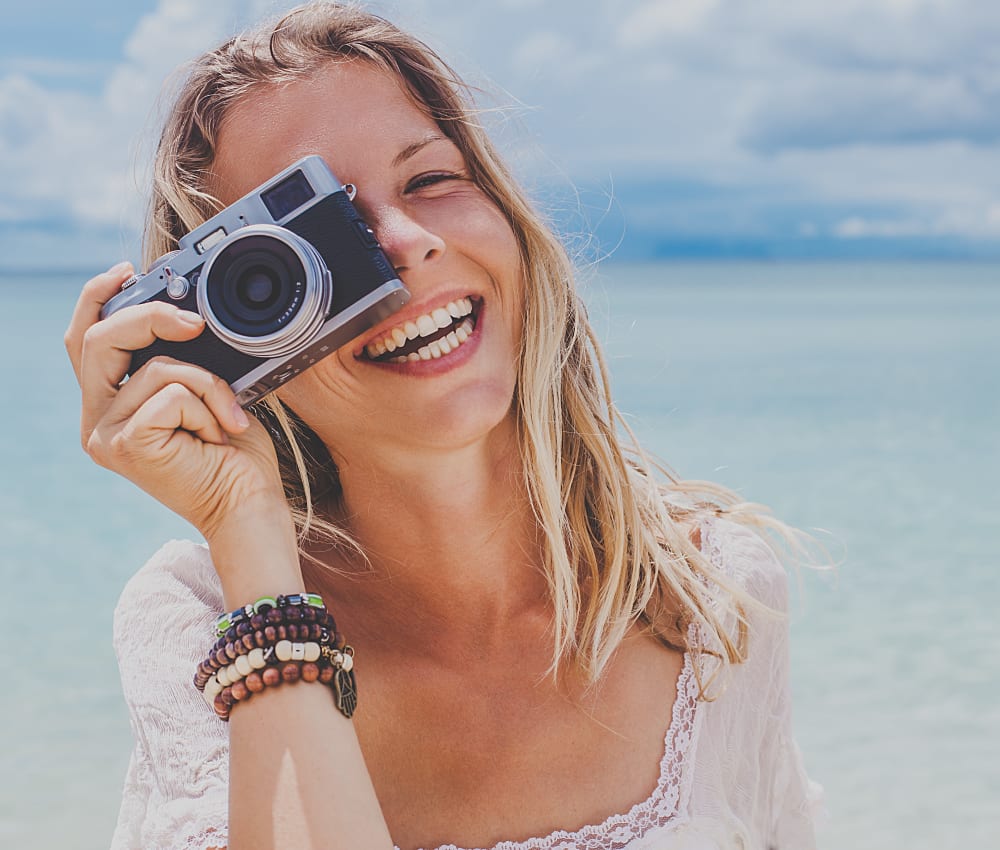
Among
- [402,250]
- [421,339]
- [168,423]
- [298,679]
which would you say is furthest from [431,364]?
[298,679]

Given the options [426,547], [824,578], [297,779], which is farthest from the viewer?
[824,578]

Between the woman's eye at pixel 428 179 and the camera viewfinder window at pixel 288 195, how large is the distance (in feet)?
0.68

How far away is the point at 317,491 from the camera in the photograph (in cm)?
206

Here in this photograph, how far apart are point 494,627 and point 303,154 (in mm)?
799

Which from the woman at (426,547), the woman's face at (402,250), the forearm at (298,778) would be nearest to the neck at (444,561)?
the woman at (426,547)

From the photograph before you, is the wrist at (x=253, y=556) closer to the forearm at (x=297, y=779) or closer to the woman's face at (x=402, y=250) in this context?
the forearm at (x=297, y=779)

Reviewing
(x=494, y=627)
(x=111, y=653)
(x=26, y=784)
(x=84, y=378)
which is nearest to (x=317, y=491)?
(x=494, y=627)

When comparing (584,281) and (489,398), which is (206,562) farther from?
(584,281)

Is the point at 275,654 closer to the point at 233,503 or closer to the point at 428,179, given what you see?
the point at 233,503

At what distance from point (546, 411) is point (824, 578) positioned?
3905 mm

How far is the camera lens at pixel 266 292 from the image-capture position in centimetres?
150

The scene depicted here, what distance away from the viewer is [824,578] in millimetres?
5469

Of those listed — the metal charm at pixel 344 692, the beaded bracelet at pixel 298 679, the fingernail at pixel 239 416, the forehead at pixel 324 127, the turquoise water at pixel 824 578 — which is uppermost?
the forehead at pixel 324 127

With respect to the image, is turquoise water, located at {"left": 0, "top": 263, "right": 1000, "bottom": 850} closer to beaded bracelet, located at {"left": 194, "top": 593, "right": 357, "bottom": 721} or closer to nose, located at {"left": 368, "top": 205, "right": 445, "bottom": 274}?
nose, located at {"left": 368, "top": 205, "right": 445, "bottom": 274}
